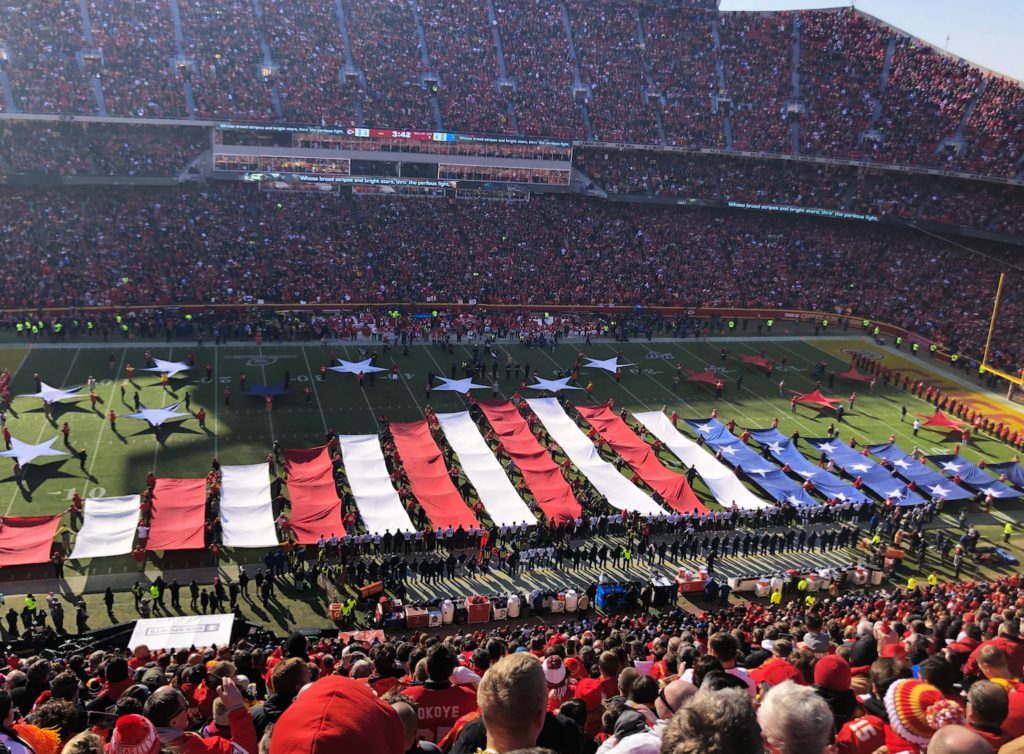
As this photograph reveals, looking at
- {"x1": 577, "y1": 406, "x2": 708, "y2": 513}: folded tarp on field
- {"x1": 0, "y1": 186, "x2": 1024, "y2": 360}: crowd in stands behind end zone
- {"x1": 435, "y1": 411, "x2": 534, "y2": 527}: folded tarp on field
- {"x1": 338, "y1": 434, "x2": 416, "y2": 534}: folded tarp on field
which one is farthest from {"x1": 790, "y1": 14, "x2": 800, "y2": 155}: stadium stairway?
{"x1": 338, "y1": 434, "x2": 416, "y2": 534}: folded tarp on field

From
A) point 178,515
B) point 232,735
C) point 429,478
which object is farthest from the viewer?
point 429,478

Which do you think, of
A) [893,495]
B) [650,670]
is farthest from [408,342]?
[650,670]

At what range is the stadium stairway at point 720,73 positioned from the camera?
5831 centimetres

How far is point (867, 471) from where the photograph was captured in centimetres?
3045

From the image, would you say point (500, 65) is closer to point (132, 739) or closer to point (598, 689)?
point (598, 689)

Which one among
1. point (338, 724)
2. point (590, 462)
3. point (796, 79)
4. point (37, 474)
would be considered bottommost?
point (37, 474)

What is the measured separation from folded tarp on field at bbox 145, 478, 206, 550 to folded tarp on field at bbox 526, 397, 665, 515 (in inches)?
484

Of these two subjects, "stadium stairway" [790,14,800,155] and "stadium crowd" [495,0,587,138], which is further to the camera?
"stadium stairway" [790,14,800,155]

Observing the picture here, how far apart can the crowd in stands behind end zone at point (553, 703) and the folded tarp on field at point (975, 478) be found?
21.5 metres

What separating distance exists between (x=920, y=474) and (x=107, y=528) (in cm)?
2711

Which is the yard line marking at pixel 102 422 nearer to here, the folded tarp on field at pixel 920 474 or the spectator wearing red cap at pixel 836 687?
the spectator wearing red cap at pixel 836 687

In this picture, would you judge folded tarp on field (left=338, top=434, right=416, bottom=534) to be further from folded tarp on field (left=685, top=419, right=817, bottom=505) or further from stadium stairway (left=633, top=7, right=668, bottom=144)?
stadium stairway (left=633, top=7, right=668, bottom=144)

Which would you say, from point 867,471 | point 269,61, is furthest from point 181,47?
point 867,471

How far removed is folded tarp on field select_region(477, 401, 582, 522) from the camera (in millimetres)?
25547
